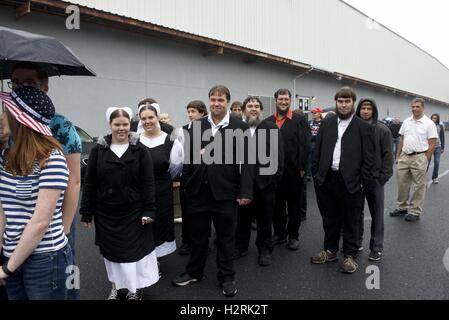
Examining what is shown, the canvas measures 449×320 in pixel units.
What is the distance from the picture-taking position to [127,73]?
9.52 m

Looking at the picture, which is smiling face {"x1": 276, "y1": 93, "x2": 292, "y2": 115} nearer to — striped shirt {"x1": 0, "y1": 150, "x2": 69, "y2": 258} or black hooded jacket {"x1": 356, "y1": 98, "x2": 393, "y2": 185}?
black hooded jacket {"x1": 356, "y1": 98, "x2": 393, "y2": 185}

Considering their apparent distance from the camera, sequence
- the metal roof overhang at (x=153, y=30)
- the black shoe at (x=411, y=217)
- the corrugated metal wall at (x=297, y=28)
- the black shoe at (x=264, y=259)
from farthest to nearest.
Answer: the corrugated metal wall at (x=297, y=28), the metal roof overhang at (x=153, y=30), the black shoe at (x=411, y=217), the black shoe at (x=264, y=259)

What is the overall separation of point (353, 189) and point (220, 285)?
1.73 meters

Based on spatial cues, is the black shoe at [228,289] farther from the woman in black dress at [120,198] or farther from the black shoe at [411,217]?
the black shoe at [411,217]

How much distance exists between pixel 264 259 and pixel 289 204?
929 millimetres

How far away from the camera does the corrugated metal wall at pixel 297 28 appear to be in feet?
33.7

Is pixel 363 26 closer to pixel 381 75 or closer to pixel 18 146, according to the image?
pixel 381 75

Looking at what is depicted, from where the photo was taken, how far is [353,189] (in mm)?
3707

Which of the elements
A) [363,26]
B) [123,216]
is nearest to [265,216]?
[123,216]

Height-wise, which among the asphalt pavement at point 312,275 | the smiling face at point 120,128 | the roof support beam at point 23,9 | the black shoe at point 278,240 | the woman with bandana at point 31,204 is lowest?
the asphalt pavement at point 312,275

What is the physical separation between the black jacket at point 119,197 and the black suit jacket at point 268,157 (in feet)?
4.77

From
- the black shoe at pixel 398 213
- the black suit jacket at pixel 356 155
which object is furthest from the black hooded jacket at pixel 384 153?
the black shoe at pixel 398 213

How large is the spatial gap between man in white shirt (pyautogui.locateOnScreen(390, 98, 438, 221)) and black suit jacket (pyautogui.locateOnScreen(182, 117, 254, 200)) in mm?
3793

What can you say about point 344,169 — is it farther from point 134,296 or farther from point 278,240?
point 134,296
